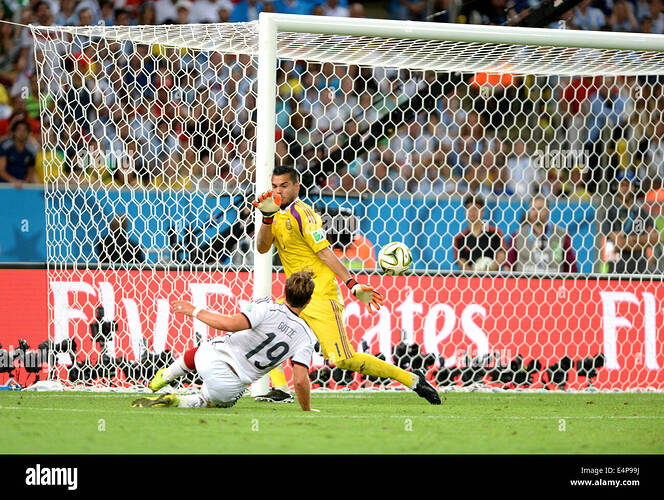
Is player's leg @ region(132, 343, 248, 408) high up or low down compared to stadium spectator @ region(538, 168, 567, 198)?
down

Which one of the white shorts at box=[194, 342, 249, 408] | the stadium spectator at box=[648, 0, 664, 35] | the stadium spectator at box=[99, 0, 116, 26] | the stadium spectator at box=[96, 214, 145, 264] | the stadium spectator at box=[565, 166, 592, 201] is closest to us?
the white shorts at box=[194, 342, 249, 408]

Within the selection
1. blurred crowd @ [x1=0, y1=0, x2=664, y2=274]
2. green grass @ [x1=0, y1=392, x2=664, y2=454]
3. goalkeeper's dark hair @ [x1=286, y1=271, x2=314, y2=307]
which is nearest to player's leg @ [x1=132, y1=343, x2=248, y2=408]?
green grass @ [x1=0, y1=392, x2=664, y2=454]

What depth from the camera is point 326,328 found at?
675 centimetres

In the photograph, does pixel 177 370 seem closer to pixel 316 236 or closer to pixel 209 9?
pixel 316 236

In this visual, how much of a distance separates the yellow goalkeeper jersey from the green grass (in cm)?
83

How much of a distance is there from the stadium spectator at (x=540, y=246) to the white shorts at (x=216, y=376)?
12.1ft

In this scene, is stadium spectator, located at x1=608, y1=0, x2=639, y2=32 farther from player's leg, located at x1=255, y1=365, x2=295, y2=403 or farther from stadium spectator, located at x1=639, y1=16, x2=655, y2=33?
player's leg, located at x1=255, y1=365, x2=295, y2=403

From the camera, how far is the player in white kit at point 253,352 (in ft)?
19.7

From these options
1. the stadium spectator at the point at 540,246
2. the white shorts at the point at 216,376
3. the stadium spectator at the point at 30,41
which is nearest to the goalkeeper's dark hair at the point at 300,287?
the white shorts at the point at 216,376

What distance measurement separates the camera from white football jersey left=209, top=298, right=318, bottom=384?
237 inches

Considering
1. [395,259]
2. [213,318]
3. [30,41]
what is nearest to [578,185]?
[395,259]

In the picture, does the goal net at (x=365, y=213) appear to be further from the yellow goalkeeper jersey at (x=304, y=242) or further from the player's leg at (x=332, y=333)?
the player's leg at (x=332, y=333)

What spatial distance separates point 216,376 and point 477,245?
357 centimetres
